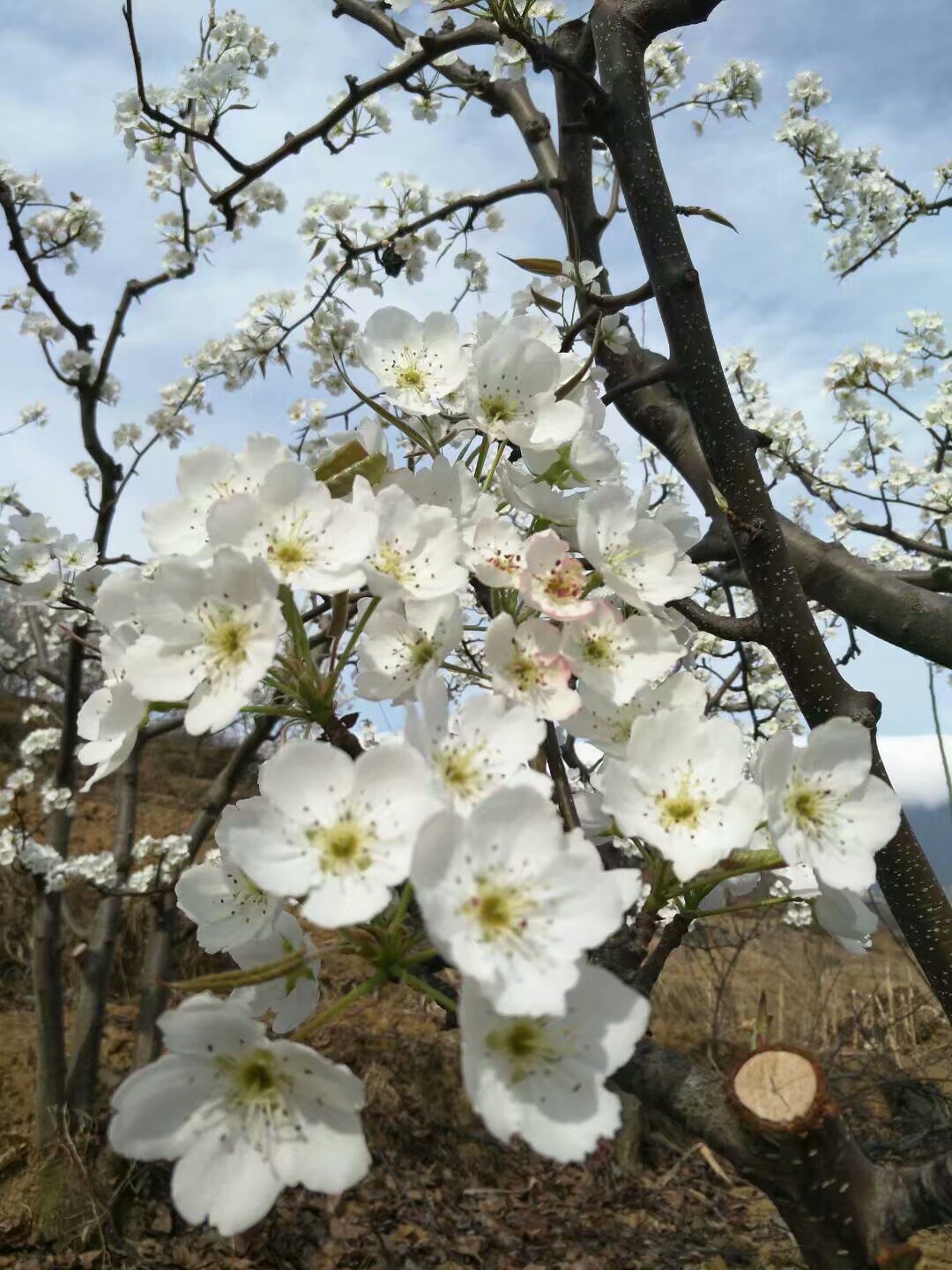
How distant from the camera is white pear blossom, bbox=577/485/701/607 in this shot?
93 centimetres

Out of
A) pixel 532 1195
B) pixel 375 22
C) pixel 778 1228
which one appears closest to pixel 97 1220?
pixel 532 1195

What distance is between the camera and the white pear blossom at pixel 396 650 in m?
0.90

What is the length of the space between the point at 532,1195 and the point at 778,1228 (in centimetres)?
110

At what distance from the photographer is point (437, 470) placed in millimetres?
1006

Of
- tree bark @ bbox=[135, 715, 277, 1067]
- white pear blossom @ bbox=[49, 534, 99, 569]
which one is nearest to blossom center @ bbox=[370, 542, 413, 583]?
white pear blossom @ bbox=[49, 534, 99, 569]

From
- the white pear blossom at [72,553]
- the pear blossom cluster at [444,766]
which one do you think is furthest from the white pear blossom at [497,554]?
the white pear blossom at [72,553]

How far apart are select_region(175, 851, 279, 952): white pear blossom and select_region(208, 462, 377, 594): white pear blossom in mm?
294

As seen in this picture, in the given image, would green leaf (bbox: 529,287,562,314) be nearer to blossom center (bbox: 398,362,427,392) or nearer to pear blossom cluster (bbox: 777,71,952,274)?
blossom center (bbox: 398,362,427,392)

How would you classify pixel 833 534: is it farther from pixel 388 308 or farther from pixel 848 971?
pixel 388 308

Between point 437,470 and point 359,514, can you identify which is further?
point 437,470

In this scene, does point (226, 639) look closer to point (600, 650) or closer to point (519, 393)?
point (600, 650)

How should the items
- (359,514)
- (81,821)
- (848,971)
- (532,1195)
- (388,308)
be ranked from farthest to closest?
1. (81,821)
2. (848,971)
3. (532,1195)
4. (388,308)
5. (359,514)

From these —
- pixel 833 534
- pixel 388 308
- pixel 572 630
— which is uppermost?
pixel 833 534

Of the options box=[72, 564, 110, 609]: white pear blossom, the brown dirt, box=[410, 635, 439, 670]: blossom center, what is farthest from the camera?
the brown dirt
